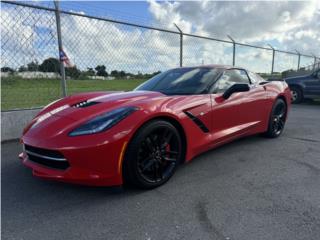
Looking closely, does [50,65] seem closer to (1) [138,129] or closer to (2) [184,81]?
(2) [184,81]

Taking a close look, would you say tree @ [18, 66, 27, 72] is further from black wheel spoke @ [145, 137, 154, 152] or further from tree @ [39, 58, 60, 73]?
black wheel spoke @ [145, 137, 154, 152]

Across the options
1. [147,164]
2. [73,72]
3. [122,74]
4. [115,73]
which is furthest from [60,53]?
[147,164]

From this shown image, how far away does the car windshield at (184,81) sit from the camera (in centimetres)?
357

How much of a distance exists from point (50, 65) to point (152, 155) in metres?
3.56

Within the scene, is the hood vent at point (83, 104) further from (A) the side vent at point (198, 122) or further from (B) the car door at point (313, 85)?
(B) the car door at point (313, 85)

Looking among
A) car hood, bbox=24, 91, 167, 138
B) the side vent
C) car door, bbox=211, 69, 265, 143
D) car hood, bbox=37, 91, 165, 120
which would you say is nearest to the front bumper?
car hood, bbox=24, 91, 167, 138

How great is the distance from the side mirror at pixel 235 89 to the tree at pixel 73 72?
11.0 feet

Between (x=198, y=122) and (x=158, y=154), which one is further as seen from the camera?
(x=198, y=122)

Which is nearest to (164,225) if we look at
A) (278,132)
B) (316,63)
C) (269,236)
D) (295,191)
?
(269,236)

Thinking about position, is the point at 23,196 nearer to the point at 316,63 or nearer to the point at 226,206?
the point at 226,206

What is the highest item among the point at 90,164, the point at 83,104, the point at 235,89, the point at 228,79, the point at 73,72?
the point at 73,72

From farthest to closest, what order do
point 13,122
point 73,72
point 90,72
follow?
point 90,72, point 73,72, point 13,122

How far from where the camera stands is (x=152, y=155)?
9.46ft

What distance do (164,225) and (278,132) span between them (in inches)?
141
